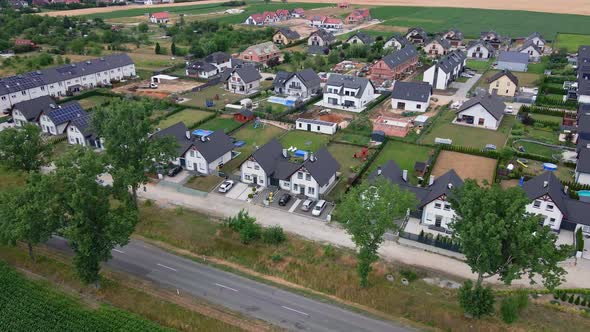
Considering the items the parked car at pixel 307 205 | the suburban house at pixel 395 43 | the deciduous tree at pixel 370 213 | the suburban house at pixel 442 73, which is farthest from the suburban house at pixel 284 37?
the deciduous tree at pixel 370 213

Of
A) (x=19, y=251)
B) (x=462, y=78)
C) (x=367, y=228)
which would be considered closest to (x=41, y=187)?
(x=19, y=251)

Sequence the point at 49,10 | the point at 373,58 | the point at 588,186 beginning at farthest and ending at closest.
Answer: the point at 49,10 < the point at 373,58 < the point at 588,186

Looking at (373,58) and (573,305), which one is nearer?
(573,305)

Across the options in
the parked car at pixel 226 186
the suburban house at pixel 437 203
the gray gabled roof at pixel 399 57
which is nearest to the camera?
the suburban house at pixel 437 203

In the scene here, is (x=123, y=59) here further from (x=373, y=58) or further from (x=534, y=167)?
(x=534, y=167)

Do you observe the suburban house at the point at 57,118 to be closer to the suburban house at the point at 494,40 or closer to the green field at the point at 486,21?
the suburban house at the point at 494,40

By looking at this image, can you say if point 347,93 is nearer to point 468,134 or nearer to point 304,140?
point 304,140

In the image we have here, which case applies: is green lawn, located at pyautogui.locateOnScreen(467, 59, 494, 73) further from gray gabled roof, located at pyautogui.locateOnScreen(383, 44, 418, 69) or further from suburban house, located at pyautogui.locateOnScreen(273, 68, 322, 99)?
suburban house, located at pyautogui.locateOnScreen(273, 68, 322, 99)
